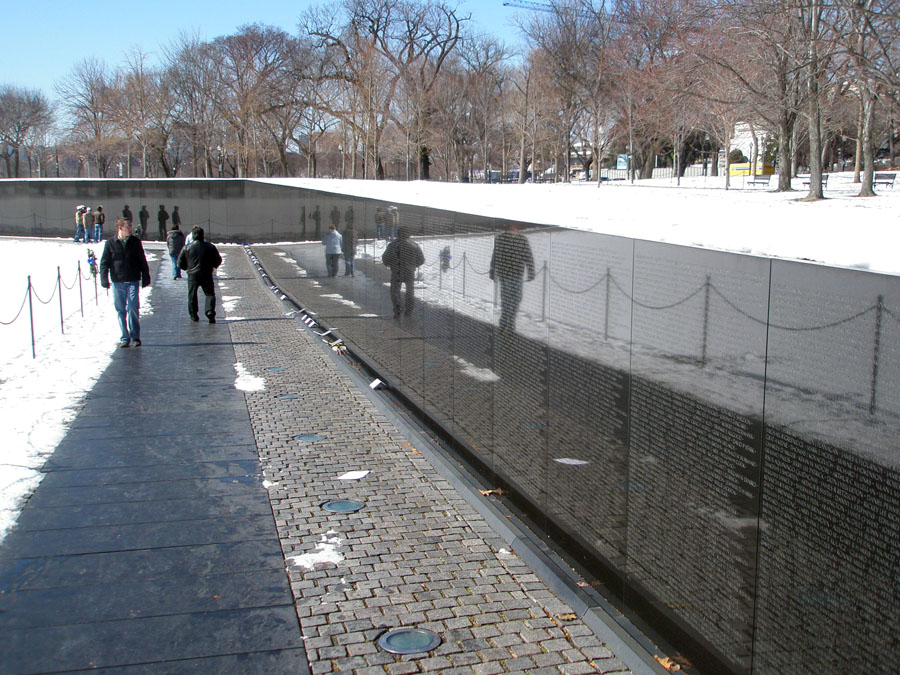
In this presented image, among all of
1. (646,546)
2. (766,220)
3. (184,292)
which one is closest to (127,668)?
(646,546)

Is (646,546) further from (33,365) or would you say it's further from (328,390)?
(33,365)

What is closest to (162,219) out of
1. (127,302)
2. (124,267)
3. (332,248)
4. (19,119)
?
(332,248)

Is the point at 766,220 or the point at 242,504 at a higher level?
the point at 766,220

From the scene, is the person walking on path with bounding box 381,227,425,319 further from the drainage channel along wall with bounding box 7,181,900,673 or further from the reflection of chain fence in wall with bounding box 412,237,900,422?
the reflection of chain fence in wall with bounding box 412,237,900,422

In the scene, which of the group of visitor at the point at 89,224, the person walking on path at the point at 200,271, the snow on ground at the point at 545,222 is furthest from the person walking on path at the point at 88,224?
the person walking on path at the point at 200,271

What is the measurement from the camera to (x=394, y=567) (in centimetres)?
518

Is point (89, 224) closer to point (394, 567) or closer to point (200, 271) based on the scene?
point (200, 271)

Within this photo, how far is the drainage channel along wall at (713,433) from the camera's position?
2883mm

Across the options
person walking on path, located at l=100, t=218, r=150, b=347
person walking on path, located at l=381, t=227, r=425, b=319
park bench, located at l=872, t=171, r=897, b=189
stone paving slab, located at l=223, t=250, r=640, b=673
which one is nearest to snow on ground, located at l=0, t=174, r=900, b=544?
person walking on path, located at l=381, t=227, r=425, b=319

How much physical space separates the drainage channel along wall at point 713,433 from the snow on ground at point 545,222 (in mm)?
216

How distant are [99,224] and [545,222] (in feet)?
111

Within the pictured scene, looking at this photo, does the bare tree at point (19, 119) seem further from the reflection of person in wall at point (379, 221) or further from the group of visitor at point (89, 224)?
the reflection of person in wall at point (379, 221)

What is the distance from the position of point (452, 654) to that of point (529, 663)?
369 millimetres

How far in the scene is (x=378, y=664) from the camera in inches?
159
